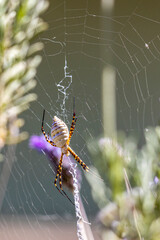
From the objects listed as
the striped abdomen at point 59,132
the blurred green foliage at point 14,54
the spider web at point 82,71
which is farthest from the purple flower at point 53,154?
the spider web at point 82,71

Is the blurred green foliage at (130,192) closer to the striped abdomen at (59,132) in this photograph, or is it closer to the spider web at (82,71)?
the striped abdomen at (59,132)

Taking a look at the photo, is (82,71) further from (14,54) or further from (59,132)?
(59,132)

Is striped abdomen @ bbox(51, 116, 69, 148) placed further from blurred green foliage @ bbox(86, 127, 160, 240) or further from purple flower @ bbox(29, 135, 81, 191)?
blurred green foliage @ bbox(86, 127, 160, 240)

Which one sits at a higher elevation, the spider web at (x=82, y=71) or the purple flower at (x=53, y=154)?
the spider web at (x=82, y=71)

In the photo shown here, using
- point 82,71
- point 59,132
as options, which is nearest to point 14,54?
point 59,132

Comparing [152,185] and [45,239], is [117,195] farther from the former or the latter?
[45,239]

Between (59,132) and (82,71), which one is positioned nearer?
(59,132)

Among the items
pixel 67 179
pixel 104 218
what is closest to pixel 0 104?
pixel 67 179
